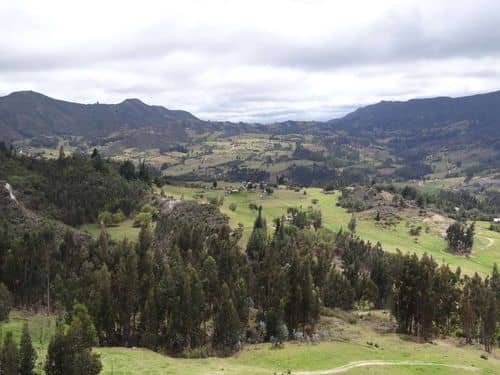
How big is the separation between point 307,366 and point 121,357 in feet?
83.1

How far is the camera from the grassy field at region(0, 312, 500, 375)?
5891cm

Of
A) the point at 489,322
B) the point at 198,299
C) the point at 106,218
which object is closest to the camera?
the point at 198,299

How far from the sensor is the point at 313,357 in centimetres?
6750

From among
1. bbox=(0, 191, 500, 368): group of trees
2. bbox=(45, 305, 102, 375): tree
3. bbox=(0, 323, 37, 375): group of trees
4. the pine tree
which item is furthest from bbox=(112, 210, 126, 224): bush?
bbox=(45, 305, 102, 375): tree

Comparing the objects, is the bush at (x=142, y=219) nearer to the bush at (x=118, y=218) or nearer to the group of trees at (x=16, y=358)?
the bush at (x=118, y=218)

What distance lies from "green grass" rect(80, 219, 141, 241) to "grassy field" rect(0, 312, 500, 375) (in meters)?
83.2

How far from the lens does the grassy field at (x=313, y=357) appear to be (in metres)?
58.9

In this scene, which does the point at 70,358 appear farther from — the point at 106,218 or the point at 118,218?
the point at 118,218

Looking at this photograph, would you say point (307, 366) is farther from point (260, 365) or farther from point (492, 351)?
point (492, 351)

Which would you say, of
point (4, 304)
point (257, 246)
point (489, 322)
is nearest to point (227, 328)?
point (4, 304)

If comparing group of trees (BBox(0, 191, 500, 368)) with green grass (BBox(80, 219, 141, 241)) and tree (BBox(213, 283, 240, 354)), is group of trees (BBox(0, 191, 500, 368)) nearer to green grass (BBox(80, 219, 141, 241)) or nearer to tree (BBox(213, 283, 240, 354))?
tree (BBox(213, 283, 240, 354))

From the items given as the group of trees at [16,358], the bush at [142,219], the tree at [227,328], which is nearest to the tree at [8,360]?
the group of trees at [16,358]

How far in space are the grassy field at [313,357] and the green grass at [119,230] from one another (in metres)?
83.2

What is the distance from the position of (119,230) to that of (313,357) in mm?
128731
